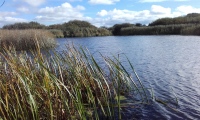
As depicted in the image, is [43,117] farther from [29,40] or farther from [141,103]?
[29,40]

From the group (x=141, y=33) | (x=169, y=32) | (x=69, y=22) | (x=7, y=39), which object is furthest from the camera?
(x=69, y=22)

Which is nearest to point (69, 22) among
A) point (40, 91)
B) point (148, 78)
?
point (148, 78)

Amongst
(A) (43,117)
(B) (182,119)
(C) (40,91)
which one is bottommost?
(B) (182,119)

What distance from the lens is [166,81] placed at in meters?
9.74

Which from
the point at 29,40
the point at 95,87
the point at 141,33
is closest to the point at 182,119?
the point at 95,87

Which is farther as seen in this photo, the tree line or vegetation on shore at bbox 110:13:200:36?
the tree line

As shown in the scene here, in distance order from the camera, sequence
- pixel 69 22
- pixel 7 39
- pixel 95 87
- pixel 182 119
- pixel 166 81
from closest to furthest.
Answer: pixel 182 119 → pixel 95 87 → pixel 166 81 → pixel 7 39 → pixel 69 22

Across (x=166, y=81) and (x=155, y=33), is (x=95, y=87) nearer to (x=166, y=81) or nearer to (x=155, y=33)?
(x=166, y=81)

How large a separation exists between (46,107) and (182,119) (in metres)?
3.57

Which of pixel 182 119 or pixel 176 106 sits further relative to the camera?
pixel 176 106

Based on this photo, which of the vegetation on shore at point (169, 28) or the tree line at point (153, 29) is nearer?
the vegetation on shore at point (169, 28)

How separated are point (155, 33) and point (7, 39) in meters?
31.1

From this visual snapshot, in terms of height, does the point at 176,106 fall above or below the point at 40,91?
below

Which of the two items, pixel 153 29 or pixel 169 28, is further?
pixel 153 29
